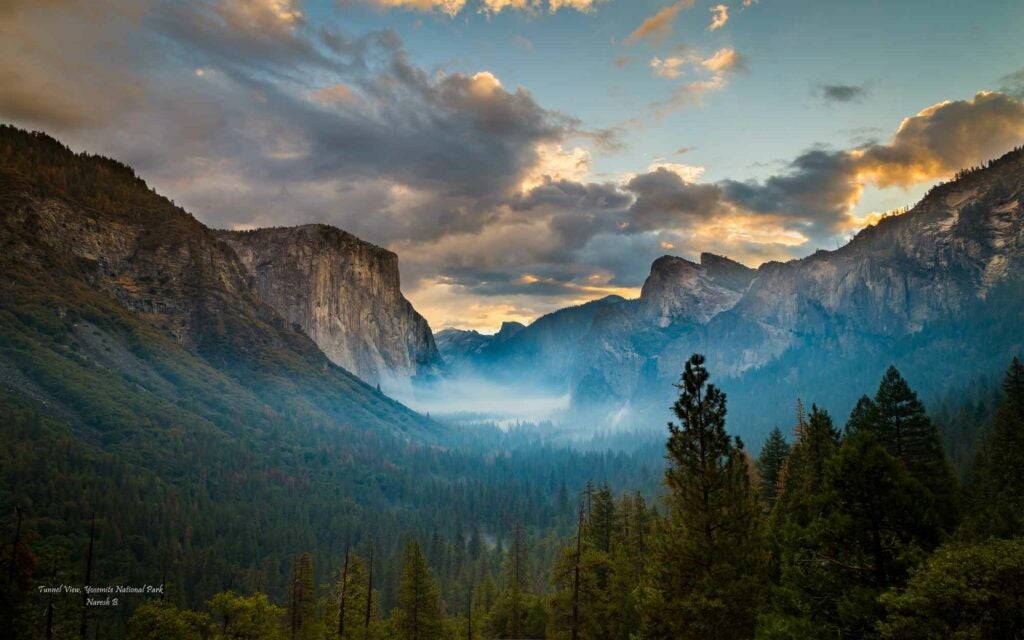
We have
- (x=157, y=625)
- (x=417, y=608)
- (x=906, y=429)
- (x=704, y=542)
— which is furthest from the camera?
(x=417, y=608)

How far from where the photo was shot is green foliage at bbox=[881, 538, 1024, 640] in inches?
576

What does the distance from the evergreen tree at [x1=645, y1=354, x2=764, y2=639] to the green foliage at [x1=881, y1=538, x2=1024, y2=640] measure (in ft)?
32.4

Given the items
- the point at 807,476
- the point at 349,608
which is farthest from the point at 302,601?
the point at 807,476

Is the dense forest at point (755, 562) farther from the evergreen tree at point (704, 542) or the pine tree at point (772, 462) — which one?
the pine tree at point (772, 462)

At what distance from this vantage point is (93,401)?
655 feet

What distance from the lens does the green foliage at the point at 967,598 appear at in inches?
576

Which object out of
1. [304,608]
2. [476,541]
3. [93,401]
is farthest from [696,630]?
[93,401]

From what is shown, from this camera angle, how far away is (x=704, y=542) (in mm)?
26281

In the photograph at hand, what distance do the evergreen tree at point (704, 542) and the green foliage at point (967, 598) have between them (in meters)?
9.87

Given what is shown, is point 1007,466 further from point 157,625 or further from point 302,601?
point 157,625

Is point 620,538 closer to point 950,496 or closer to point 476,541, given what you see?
point 950,496

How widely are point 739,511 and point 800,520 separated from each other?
27.3 feet

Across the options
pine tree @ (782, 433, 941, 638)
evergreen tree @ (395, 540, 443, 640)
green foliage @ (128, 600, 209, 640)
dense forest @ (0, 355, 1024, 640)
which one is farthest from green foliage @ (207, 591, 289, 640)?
pine tree @ (782, 433, 941, 638)

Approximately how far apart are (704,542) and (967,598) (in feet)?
39.7
